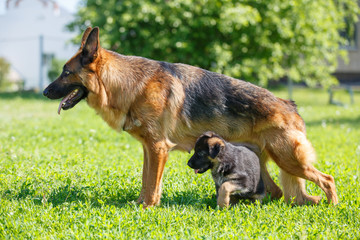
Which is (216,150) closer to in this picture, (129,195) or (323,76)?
(129,195)

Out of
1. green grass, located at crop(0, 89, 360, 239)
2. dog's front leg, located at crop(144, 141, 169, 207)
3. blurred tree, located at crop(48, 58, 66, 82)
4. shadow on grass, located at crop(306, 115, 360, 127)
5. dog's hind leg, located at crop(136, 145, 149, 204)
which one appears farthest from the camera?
blurred tree, located at crop(48, 58, 66, 82)

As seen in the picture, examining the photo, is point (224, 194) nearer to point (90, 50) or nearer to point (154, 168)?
point (154, 168)

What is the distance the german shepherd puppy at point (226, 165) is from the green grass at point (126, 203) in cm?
20

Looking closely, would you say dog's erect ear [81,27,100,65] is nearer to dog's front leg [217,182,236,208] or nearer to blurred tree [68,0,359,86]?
dog's front leg [217,182,236,208]

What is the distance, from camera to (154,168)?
14.6 feet

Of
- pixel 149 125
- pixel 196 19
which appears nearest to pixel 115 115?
pixel 149 125

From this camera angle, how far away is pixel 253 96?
449cm

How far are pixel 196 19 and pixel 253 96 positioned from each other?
12.5 m

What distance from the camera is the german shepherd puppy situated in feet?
14.4

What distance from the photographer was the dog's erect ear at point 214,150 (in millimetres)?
4367

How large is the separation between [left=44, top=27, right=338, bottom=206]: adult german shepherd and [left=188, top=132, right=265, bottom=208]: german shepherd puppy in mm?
207

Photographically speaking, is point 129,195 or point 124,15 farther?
point 124,15

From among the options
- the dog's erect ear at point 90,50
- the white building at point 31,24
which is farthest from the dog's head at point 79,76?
the white building at point 31,24

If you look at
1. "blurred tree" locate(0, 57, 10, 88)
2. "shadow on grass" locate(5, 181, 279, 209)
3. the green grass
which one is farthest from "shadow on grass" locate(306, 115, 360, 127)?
"blurred tree" locate(0, 57, 10, 88)
